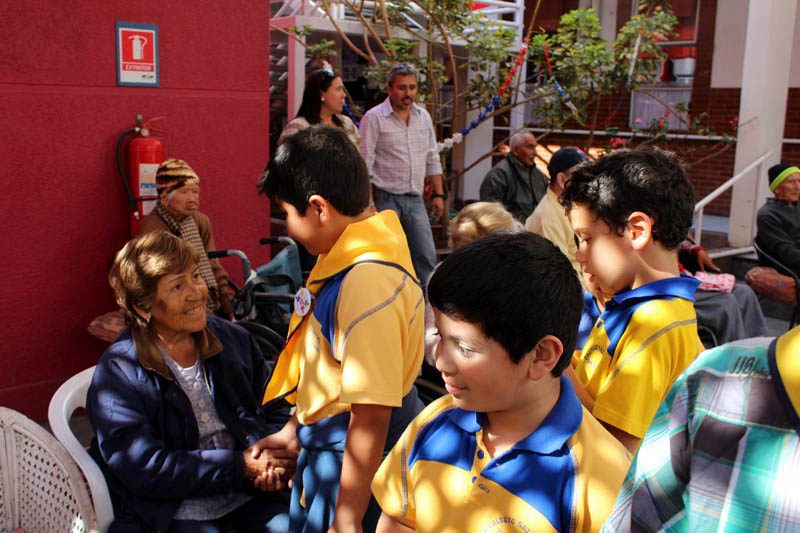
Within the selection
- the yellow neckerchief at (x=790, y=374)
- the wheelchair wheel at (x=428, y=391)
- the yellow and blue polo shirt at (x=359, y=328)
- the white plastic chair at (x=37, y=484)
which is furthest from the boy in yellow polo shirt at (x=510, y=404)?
the wheelchair wheel at (x=428, y=391)

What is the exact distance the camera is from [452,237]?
3.88 m

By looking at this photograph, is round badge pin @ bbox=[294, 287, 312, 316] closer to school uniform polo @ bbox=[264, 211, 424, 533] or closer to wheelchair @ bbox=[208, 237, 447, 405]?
school uniform polo @ bbox=[264, 211, 424, 533]

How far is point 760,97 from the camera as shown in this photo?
9.09 m

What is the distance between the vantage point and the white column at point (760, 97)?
905 centimetres

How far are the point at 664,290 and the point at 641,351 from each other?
6.6 inches

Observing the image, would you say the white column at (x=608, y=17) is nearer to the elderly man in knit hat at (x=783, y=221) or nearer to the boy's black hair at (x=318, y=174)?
the elderly man in knit hat at (x=783, y=221)

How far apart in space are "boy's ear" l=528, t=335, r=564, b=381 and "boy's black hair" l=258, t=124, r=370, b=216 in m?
0.80

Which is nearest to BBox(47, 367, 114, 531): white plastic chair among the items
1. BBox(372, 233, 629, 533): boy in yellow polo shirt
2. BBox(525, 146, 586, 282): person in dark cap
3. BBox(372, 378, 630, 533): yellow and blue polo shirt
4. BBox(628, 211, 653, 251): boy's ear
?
BBox(372, 378, 630, 533): yellow and blue polo shirt

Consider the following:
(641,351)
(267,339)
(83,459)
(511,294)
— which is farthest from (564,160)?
(511,294)

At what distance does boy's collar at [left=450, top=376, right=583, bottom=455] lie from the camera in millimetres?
1400

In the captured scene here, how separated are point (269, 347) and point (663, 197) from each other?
2451 mm

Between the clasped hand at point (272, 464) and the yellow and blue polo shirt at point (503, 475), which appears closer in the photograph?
the yellow and blue polo shirt at point (503, 475)

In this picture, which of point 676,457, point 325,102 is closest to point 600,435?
point 676,457

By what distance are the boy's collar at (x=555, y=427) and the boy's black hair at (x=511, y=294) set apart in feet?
0.20
